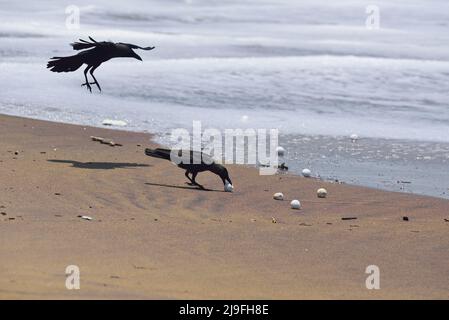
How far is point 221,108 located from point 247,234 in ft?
29.6

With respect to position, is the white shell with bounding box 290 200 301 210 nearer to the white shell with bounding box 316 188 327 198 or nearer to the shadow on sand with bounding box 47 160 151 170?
the white shell with bounding box 316 188 327 198

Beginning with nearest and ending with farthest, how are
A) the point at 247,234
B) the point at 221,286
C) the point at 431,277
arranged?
the point at 221,286
the point at 431,277
the point at 247,234

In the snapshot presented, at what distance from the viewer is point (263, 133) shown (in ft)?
50.6

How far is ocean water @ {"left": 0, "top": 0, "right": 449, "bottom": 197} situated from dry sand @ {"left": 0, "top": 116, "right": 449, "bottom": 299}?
4.99ft

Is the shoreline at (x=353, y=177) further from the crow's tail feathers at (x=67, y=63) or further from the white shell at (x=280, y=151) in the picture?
the crow's tail feathers at (x=67, y=63)

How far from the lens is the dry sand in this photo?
736 cm

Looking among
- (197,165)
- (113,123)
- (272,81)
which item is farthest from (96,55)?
(272,81)

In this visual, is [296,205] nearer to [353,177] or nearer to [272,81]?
[353,177]

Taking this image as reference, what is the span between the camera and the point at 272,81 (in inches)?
831

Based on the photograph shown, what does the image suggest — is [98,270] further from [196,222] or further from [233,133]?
[233,133]

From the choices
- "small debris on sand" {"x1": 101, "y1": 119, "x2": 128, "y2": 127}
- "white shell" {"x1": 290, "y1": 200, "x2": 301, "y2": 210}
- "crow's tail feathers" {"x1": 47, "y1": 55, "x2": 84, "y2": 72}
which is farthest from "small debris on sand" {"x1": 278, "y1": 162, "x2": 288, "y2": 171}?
"small debris on sand" {"x1": 101, "y1": 119, "x2": 128, "y2": 127}
